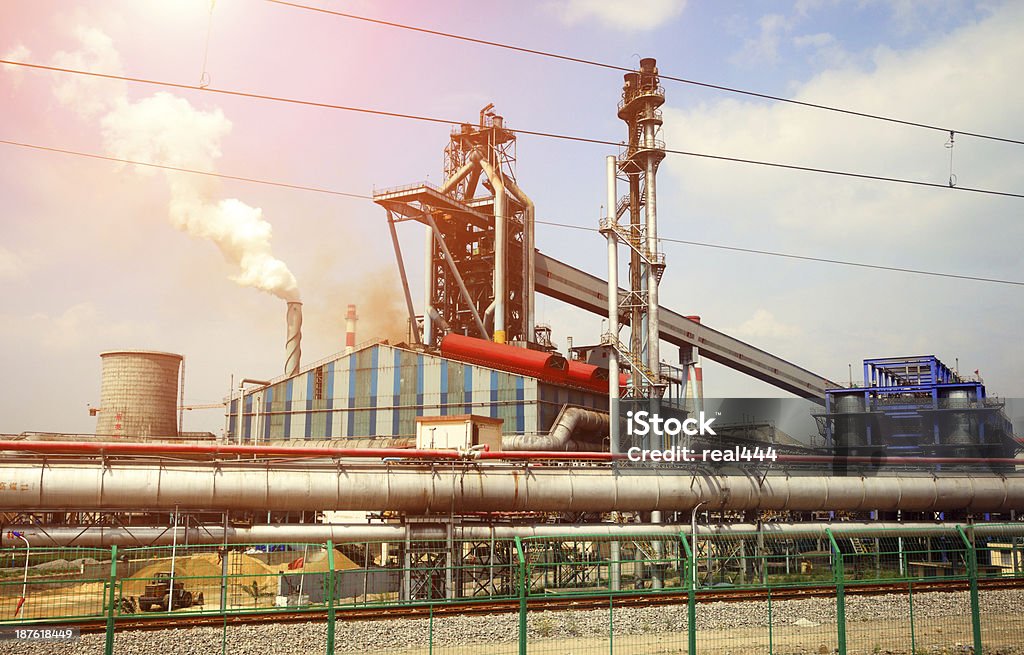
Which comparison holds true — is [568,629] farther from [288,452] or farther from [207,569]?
[207,569]

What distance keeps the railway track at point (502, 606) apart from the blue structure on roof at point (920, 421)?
66.7 feet

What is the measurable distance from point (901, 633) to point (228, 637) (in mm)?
14120

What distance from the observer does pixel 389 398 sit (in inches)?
1822

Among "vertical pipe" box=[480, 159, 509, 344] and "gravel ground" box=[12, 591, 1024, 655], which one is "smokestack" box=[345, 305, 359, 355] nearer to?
"vertical pipe" box=[480, 159, 509, 344]

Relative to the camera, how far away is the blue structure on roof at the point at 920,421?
42.4m

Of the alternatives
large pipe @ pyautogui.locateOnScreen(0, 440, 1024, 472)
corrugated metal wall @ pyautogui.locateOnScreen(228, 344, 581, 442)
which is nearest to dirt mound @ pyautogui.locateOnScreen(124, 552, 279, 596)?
large pipe @ pyautogui.locateOnScreen(0, 440, 1024, 472)

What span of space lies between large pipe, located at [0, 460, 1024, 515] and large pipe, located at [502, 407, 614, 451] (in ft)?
46.9

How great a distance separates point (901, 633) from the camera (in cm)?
1728

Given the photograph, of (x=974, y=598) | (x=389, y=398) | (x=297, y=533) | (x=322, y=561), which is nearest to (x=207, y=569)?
(x=322, y=561)

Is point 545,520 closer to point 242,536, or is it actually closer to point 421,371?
point 242,536

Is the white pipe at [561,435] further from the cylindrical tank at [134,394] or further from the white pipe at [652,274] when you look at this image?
the cylindrical tank at [134,394]

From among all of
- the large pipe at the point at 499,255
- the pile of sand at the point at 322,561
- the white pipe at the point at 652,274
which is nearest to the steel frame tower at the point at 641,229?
A: the white pipe at the point at 652,274

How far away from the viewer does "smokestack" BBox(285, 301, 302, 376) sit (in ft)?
180

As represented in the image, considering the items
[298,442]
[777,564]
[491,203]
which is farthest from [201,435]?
[777,564]
